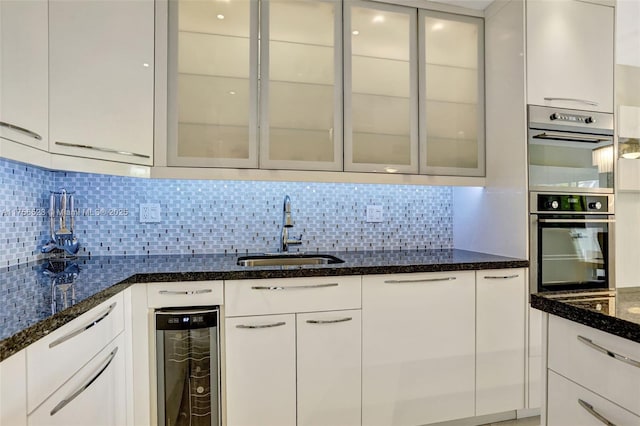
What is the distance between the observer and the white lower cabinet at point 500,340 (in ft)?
6.35

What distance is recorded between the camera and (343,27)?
6.88 ft

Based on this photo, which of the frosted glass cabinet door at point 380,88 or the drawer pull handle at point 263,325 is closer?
the drawer pull handle at point 263,325

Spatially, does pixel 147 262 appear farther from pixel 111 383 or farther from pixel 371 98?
pixel 371 98

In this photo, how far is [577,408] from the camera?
3.20 feet

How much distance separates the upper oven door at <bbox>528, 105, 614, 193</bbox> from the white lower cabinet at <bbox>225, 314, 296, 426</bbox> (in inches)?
61.3

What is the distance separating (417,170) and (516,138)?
1.86ft

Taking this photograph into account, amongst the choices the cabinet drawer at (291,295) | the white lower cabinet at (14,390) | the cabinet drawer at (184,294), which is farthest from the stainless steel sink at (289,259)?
the white lower cabinet at (14,390)

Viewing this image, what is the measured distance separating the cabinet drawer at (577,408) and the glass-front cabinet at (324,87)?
1.38m

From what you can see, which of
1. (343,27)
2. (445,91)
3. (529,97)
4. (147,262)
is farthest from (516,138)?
(147,262)

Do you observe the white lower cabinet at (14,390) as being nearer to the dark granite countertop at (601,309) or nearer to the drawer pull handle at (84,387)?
the drawer pull handle at (84,387)

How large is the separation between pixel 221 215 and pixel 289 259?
0.49 m

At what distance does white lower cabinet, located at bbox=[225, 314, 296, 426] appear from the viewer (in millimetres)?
1638

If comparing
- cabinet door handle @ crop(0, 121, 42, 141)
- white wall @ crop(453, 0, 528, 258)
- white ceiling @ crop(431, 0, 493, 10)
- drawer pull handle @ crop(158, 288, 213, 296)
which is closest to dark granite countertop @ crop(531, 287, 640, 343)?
white wall @ crop(453, 0, 528, 258)

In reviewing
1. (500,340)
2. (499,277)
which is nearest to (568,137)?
(499,277)
